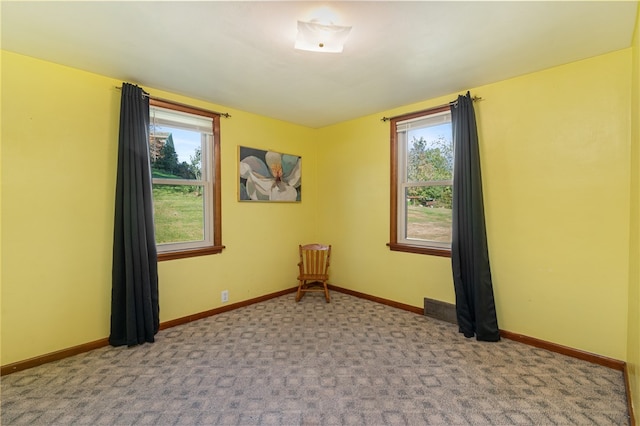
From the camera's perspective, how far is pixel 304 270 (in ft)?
13.1

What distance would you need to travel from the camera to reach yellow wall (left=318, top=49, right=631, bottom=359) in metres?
2.13

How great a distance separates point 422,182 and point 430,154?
1.07 feet

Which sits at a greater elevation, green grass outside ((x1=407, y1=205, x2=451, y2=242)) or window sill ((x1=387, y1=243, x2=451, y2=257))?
green grass outside ((x1=407, y1=205, x2=451, y2=242))

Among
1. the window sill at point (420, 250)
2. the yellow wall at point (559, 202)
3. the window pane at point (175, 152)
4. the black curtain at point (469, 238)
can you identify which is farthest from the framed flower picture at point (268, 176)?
the black curtain at point (469, 238)

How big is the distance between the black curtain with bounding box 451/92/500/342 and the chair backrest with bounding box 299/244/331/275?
1.66m

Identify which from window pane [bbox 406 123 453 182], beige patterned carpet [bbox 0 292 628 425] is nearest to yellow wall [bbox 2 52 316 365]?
beige patterned carpet [bbox 0 292 628 425]

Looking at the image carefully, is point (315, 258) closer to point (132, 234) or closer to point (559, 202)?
point (132, 234)

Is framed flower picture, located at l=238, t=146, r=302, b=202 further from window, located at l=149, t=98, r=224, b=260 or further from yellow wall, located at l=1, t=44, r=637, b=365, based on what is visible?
yellow wall, located at l=1, t=44, r=637, b=365

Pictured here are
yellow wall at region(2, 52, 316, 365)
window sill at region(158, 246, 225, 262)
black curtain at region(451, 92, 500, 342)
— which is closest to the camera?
yellow wall at region(2, 52, 316, 365)

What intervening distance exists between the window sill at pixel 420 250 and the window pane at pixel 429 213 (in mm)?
143

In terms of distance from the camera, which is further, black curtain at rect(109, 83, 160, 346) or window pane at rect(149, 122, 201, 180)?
window pane at rect(149, 122, 201, 180)

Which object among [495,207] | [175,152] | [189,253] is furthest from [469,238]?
[175,152]

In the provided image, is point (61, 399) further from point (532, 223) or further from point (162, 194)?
point (532, 223)

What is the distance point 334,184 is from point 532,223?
235cm
